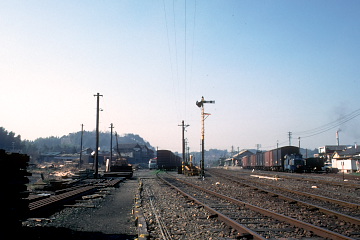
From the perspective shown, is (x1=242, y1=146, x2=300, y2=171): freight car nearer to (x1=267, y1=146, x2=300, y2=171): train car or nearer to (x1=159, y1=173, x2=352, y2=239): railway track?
(x1=267, y1=146, x2=300, y2=171): train car

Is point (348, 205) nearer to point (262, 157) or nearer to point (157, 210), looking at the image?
point (157, 210)

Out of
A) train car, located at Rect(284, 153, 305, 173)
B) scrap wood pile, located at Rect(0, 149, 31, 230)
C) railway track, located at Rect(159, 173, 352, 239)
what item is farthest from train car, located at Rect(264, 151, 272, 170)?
scrap wood pile, located at Rect(0, 149, 31, 230)

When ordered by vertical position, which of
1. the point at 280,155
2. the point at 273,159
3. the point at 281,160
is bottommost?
the point at 281,160

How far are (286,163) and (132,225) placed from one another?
4074 centimetres

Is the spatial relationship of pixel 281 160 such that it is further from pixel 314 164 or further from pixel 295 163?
pixel 295 163

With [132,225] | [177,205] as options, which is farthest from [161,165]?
[132,225]

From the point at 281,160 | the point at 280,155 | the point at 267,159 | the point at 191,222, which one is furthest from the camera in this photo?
the point at 267,159

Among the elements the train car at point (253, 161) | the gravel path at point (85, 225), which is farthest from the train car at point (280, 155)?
the gravel path at point (85, 225)

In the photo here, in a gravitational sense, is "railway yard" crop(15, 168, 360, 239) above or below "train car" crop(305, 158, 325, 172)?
below

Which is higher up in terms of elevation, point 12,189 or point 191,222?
point 12,189

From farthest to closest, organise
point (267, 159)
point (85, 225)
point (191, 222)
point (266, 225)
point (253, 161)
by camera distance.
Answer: point (253, 161) < point (267, 159) < point (191, 222) < point (85, 225) < point (266, 225)

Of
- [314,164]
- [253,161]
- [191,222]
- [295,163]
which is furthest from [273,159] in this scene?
[191,222]

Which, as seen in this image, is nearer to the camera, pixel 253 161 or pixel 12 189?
pixel 12 189

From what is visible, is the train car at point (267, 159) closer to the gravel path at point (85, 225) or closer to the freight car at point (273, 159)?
the freight car at point (273, 159)
